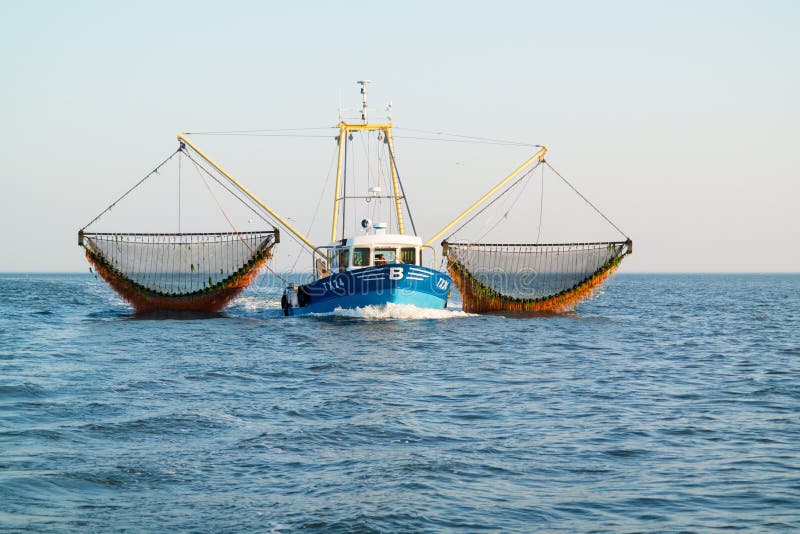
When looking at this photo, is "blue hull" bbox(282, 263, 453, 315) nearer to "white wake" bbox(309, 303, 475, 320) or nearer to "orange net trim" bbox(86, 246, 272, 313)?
"white wake" bbox(309, 303, 475, 320)

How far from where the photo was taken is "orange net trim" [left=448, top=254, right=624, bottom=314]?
4169 centimetres

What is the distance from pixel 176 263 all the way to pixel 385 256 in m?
12.8

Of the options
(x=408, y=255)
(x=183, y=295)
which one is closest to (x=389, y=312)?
(x=408, y=255)

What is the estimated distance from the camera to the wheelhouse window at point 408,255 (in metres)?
39.6

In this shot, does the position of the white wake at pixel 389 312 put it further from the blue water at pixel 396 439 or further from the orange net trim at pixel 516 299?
the blue water at pixel 396 439

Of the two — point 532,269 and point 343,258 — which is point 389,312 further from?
point 532,269

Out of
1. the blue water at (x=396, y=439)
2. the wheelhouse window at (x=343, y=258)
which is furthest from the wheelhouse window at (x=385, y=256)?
the blue water at (x=396, y=439)

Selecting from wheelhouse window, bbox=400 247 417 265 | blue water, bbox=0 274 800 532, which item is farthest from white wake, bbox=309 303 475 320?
blue water, bbox=0 274 800 532

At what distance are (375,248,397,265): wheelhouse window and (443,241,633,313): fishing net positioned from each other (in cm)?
346

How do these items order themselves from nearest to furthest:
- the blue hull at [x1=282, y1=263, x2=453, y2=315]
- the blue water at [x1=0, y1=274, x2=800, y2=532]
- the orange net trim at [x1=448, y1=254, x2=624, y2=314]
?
1. the blue water at [x1=0, y1=274, x2=800, y2=532]
2. the blue hull at [x1=282, y1=263, x2=453, y2=315]
3. the orange net trim at [x1=448, y1=254, x2=624, y2=314]

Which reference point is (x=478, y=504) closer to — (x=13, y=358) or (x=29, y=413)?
(x=29, y=413)

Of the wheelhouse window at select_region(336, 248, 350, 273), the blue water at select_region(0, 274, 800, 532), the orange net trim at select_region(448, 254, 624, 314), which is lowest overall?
the blue water at select_region(0, 274, 800, 532)

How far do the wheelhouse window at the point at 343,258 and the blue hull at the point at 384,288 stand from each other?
1147 mm

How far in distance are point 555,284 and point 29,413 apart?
3430 cm
